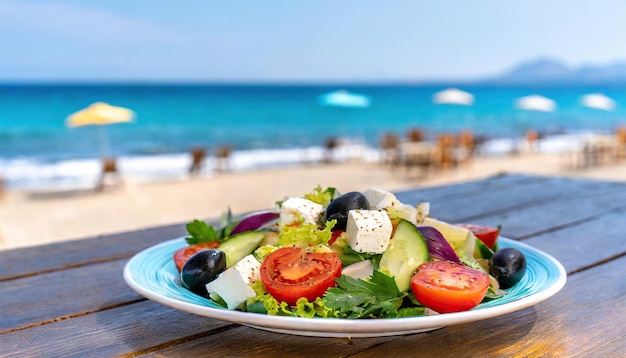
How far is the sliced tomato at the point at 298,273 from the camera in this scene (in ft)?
3.37

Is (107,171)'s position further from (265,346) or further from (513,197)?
(265,346)

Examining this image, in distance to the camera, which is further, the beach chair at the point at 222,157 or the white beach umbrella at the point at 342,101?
the beach chair at the point at 222,157

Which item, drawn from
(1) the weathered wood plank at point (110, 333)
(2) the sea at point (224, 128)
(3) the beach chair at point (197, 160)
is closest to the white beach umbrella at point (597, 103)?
(2) the sea at point (224, 128)

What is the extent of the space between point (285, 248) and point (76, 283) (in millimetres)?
677

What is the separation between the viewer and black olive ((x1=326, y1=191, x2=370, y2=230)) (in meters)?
1.17

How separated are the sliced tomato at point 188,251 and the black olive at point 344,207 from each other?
333 mm

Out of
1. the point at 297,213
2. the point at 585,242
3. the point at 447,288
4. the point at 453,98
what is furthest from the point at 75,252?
the point at 453,98

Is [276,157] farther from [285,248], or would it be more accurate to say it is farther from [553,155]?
[285,248]

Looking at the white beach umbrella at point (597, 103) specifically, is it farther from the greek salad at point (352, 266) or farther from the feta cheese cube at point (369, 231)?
the feta cheese cube at point (369, 231)

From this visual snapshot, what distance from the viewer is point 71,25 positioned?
54844 millimetres

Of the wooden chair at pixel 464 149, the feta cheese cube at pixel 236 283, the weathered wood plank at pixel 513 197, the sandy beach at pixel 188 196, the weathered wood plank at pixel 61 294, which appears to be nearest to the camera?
the feta cheese cube at pixel 236 283

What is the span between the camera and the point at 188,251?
139 centimetres

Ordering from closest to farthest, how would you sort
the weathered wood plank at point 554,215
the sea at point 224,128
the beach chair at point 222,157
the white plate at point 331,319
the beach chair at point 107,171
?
the white plate at point 331,319 < the weathered wood plank at point 554,215 < the beach chair at point 107,171 < the beach chair at point 222,157 < the sea at point 224,128

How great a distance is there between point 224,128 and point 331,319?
32657 millimetres
